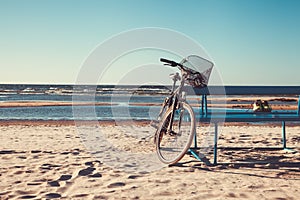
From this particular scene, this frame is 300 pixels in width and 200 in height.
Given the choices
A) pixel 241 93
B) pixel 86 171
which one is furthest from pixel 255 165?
pixel 86 171

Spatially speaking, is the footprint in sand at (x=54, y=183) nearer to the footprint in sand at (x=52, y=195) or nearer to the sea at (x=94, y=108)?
the footprint in sand at (x=52, y=195)

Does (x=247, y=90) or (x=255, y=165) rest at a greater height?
(x=247, y=90)

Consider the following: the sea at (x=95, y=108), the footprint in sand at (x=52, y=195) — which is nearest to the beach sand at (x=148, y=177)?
the footprint in sand at (x=52, y=195)

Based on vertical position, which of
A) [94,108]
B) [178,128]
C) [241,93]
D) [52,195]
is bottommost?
[52,195]

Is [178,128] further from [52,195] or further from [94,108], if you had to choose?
[94,108]

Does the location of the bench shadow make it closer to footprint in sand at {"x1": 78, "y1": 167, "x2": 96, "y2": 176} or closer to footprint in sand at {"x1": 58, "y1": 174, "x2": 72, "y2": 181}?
footprint in sand at {"x1": 78, "y1": 167, "x2": 96, "y2": 176}

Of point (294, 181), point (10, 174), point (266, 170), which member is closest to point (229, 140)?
point (266, 170)

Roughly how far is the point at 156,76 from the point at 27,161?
238cm

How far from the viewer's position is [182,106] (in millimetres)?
4238

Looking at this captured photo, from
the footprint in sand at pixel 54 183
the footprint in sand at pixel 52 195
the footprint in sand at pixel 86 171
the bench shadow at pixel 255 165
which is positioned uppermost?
the bench shadow at pixel 255 165

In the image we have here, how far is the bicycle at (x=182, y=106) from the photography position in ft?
13.3

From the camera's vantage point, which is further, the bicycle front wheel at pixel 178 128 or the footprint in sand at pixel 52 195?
the bicycle front wheel at pixel 178 128

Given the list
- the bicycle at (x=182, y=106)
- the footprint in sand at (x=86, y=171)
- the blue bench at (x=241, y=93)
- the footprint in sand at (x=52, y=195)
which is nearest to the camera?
the footprint in sand at (x=52, y=195)

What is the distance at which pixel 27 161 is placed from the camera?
514 centimetres
